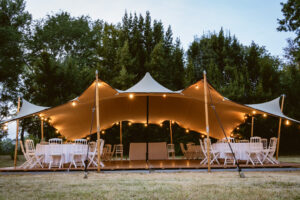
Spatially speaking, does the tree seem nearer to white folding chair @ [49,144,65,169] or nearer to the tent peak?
white folding chair @ [49,144,65,169]

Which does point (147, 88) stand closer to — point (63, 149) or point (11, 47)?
point (63, 149)

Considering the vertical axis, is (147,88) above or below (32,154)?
above

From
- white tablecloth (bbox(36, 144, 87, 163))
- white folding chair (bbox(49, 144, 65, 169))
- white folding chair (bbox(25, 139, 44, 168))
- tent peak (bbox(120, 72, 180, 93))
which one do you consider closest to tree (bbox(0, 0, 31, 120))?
white folding chair (bbox(25, 139, 44, 168))

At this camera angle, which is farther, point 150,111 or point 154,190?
point 150,111

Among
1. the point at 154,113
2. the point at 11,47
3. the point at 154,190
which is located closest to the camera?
the point at 154,190

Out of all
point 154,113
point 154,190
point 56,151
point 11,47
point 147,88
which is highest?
point 11,47

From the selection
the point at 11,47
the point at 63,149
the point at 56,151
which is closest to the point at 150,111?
the point at 63,149

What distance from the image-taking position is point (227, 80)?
19703 millimetres

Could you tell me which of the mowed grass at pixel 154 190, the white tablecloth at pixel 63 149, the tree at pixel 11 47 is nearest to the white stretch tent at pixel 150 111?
the white tablecloth at pixel 63 149

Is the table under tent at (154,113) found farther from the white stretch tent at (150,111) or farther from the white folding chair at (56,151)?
the white folding chair at (56,151)

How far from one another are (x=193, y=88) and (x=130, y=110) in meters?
4.90

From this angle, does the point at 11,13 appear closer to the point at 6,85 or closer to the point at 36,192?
the point at 6,85

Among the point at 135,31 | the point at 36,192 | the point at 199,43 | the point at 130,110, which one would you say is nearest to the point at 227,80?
the point at 199,43

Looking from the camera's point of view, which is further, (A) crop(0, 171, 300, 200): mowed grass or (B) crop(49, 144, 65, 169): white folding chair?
(B) crop(49, 144, 65, 169): white folding chair
